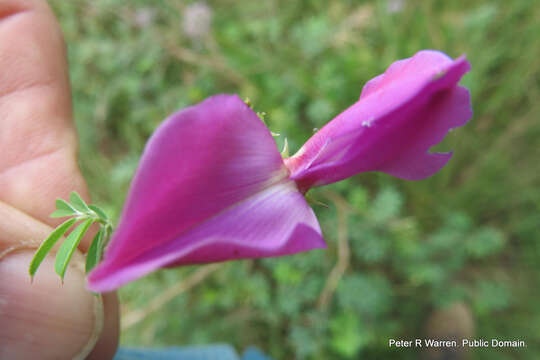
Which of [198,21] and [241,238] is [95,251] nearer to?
[241,238]

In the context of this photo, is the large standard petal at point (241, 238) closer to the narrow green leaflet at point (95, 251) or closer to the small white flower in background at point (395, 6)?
the narrow green leaflet at point (95, 251)

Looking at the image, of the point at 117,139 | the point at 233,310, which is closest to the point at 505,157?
the point at 233,310

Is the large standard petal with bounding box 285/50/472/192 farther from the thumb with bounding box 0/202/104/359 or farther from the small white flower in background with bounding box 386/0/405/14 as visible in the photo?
the small white flower in background with bounding box 386/0/405/14

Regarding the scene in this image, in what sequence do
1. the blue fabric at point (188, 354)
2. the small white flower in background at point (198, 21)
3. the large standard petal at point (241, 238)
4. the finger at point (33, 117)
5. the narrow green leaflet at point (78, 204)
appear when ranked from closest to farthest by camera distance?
the large standard petal at point (241, 238), the narrow green leaflet at point (78, 204), the finger at point (33, 117), the blue fabric at point (188, 354), the small white flower in background at point (198, 21)

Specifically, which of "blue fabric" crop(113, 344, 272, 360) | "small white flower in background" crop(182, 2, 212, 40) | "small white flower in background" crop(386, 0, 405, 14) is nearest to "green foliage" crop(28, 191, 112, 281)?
"blue fabric" crop(113, 344, 272, 360)

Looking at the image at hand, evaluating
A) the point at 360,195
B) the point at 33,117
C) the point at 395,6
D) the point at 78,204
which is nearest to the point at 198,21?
the point at 395,6

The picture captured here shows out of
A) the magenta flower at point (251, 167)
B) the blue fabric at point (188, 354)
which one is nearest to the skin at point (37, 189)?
the magenta flower at point (251, 167)

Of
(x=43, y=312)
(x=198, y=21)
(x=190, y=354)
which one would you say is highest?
(x=198, y=21)
